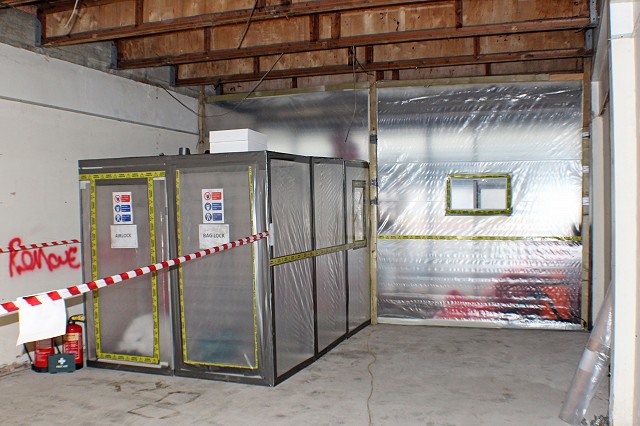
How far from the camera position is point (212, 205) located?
477 centimetres

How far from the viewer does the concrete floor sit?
3906mm

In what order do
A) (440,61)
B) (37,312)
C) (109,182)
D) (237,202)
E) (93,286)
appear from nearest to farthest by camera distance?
1. (37,312)
2. (93,286)
3. (237,202)
4. (109,182)
5. (440,61)

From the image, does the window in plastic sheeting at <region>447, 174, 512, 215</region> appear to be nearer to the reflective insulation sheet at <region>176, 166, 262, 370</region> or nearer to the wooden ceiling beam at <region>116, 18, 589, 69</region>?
the wooden ceiling beam at <region>116, 18, 589, 69</region>

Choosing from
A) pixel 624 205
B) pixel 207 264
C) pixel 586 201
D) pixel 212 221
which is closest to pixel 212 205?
pixel 212 221

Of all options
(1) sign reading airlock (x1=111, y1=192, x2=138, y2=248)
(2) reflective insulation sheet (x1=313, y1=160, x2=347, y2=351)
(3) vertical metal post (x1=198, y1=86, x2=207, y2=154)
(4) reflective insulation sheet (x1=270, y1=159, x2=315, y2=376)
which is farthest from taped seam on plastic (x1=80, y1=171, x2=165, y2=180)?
(3) vertical metal post (x1=198, y1=86, x2=207, y2=154)

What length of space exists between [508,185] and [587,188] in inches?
34.9

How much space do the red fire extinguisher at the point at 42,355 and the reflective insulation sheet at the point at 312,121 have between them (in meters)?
3.74

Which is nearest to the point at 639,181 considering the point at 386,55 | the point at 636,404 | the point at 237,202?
the point at 636,404

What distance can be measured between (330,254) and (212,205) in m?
1.57

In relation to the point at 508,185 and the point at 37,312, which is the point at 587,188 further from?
the point at 37,312

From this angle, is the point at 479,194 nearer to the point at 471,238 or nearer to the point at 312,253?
the point at 471,238

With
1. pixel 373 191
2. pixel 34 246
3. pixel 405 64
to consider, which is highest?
pixel 405 64

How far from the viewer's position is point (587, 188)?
6.50 meters

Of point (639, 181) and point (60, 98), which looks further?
point (60, 98)
